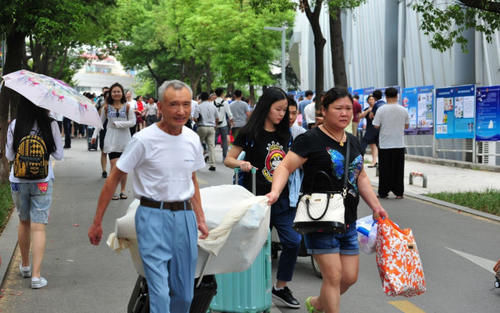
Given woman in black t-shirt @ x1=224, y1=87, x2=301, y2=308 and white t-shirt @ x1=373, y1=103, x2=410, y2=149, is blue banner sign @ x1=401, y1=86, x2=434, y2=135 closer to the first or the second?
white t-shirt @ x1=373, y1=103, x2=410, y2=149

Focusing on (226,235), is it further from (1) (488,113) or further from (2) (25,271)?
(1) (488,113)

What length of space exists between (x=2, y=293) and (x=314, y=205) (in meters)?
3.12

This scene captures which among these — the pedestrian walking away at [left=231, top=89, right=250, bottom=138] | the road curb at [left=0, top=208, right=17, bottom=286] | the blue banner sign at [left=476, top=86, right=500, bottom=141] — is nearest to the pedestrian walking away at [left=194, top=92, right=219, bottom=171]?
the pedestrian walking away at [left=231, top=89, right=250, bottom=138]

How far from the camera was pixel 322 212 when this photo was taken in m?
4.84

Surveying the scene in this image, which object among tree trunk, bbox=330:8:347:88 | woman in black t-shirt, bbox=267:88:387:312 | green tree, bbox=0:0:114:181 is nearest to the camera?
woman in black t-shirt, bbox=267:88:387:312

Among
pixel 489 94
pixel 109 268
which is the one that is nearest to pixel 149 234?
pixel 109 268

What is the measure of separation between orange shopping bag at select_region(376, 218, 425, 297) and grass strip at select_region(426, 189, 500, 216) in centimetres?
691

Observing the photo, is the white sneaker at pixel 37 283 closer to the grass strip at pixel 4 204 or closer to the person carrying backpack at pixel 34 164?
the person carrying backpack at pixel 34 164

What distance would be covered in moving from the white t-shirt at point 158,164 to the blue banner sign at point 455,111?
15.6 meters

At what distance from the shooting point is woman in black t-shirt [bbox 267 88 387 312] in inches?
193

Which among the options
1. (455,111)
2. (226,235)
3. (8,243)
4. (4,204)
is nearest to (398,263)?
(226,235)

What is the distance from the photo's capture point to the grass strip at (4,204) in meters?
9.83

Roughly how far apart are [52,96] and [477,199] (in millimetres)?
8149

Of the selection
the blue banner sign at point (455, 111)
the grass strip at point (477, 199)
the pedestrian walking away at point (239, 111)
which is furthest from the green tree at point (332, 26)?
the grass strip at point (477, 199)
